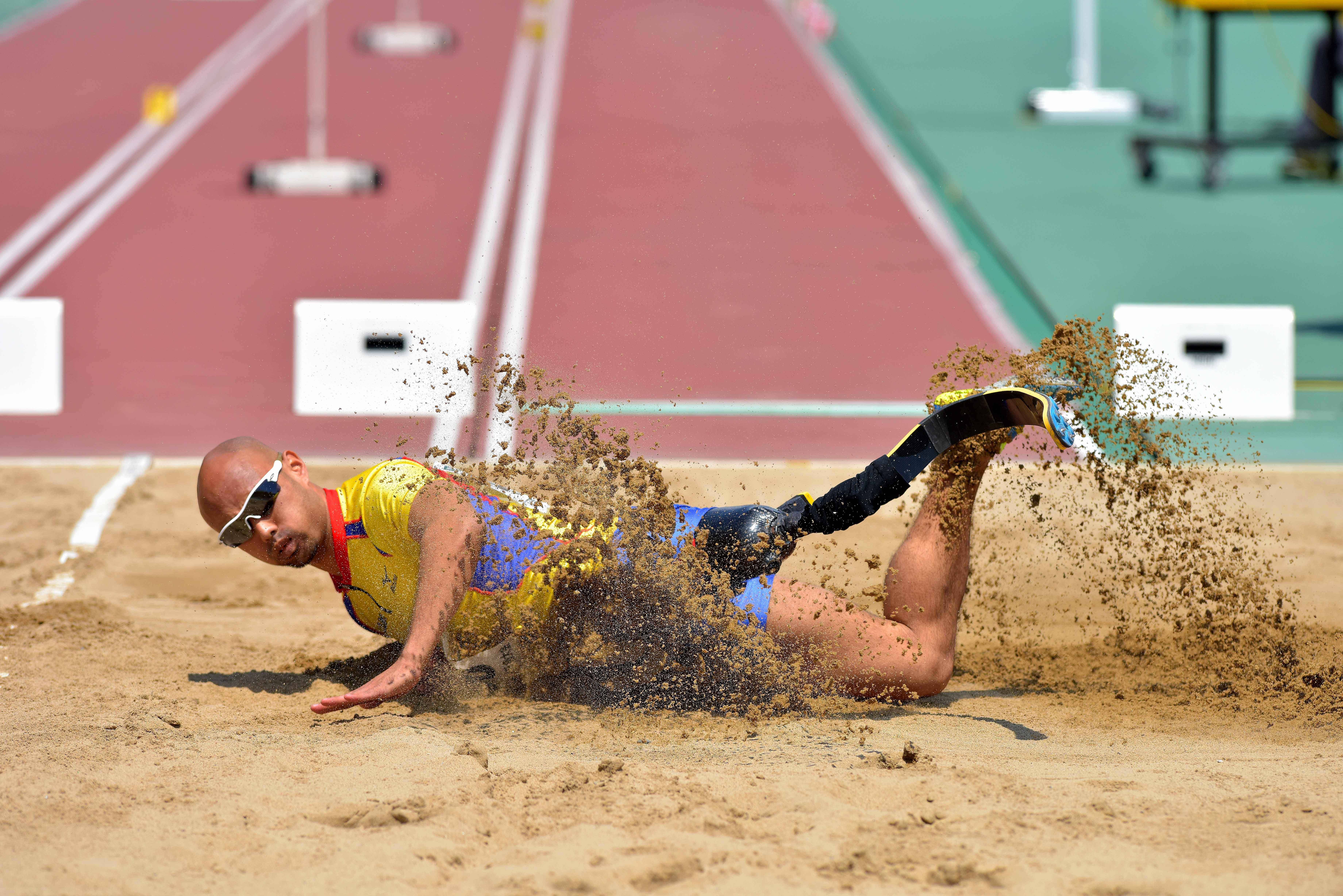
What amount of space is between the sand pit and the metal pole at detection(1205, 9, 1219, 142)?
390 inches

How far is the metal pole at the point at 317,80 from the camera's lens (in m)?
13.9

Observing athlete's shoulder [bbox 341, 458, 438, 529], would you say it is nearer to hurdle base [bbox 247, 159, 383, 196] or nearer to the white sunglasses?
the white sunglasses

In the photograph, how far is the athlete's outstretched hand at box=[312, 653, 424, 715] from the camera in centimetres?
327

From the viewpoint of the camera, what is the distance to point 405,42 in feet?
62.8

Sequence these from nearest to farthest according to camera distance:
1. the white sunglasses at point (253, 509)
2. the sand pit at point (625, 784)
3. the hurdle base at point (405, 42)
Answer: the sand pit at point (625, 784) < the white sunglasses at point (253, 509) < the hurdle base at point (405, 42)

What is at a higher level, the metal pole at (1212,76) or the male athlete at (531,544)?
the metal pole at (1212,76)

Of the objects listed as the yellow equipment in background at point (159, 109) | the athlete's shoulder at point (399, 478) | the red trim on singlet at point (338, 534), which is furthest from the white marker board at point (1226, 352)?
the yellow equipment in background at point (159, 109)

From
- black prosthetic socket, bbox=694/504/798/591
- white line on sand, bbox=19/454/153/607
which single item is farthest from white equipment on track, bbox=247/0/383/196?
black prosthetic socket, bbox=694/504/798/591

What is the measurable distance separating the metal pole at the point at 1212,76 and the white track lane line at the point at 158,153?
1064 cm

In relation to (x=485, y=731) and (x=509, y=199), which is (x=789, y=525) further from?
(x=509, y=199)

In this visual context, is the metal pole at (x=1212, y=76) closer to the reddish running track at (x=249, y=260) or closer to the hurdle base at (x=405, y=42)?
the reddish running track at (x=249, y=260)

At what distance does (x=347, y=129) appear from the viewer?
1501 centimetres

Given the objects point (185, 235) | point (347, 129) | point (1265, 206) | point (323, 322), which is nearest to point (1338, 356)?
point (1265, 206)

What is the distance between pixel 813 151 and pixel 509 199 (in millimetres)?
3591
